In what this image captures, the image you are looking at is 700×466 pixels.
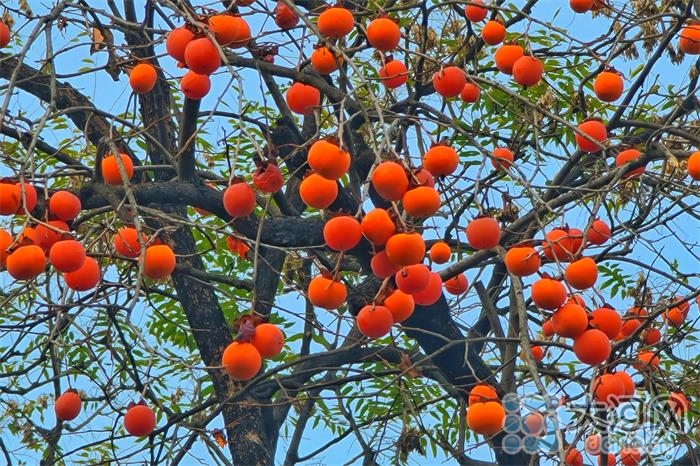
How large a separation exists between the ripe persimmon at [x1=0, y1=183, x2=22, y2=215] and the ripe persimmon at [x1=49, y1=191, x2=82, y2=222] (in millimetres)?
177

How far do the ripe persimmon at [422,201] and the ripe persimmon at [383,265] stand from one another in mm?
247

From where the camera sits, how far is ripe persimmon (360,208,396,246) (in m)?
3.11

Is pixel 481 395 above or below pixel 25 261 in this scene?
below

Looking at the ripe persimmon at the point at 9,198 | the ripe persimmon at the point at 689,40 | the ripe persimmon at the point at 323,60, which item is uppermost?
the ripe persimmon at the point at 689,40

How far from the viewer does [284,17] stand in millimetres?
4117

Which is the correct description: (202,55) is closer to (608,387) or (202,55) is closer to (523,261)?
(523,261)

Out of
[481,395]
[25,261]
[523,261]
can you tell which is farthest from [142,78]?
[481,395]

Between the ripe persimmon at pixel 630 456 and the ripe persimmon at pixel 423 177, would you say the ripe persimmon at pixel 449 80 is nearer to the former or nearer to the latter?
the ripe persimmon at pixel 423 177

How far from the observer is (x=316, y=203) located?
3.21 metres

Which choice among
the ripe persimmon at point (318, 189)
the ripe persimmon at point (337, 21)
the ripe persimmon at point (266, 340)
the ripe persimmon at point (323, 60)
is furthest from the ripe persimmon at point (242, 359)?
the ripe persimmon at point (323, 60)

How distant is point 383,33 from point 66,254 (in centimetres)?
126

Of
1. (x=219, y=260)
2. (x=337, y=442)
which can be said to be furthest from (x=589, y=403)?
(x=219, y=260)

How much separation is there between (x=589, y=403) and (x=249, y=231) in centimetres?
156

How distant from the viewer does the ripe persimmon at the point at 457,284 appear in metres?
4.66
